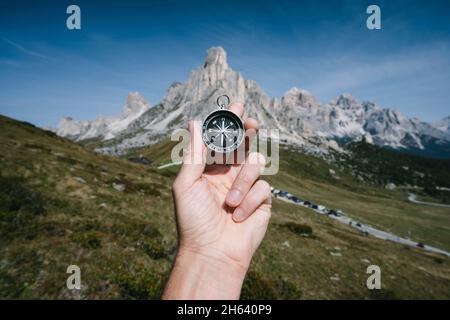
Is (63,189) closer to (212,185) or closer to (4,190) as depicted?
(4,190)

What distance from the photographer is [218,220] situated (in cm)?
620

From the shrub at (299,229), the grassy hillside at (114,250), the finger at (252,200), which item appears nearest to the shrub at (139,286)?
the grassy hillside at (114,250)

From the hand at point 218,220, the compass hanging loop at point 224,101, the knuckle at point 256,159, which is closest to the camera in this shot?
the hand at point 218,220

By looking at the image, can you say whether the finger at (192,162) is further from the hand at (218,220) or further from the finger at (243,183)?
the finger at (243,183)

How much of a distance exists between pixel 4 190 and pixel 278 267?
787 inches

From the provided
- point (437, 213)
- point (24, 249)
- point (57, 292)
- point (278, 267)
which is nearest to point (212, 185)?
point (57, 292)

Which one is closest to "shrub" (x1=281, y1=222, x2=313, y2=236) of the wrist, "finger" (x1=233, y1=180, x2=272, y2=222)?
"finger" (x1=233, y1=180, x2=272, y2=222)

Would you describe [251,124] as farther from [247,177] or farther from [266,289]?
[266,289]

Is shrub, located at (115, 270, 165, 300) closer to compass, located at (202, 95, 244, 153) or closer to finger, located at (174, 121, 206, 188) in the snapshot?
finger, located at (174, 121, 206, 188)

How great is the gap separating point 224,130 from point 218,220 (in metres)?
2.39

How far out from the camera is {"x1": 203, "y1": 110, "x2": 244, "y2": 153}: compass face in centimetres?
696

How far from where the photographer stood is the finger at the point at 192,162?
6006mm

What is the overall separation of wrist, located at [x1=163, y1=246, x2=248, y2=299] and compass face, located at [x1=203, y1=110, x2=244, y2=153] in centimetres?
253

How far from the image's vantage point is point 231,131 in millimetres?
7281
